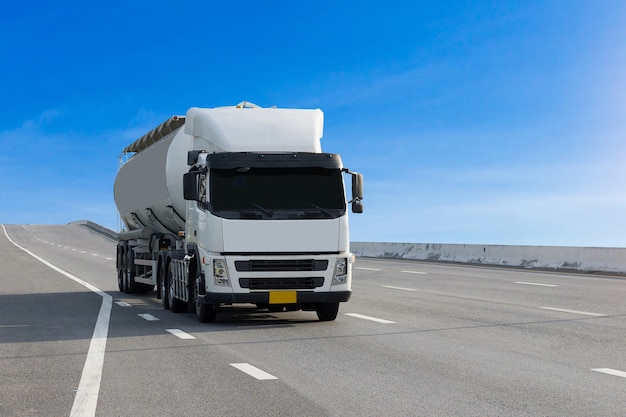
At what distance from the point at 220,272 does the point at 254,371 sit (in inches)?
179

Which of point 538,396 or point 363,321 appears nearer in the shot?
point 538,396

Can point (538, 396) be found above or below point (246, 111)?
below

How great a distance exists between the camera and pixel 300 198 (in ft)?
43.7

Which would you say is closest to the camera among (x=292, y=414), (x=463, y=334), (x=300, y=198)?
(x=292, y=414)

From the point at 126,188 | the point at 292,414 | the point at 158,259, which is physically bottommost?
the point at 292,414

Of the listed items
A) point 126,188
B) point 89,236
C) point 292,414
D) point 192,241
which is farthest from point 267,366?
point 89,236

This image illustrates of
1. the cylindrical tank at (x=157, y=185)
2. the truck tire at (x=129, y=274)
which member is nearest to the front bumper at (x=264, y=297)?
the cylindrical tank at (x=157, y=185)

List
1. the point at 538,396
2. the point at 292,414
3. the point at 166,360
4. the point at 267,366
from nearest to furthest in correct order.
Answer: the point at 292,414 → the point at 538,396 → the point at 267,366 → the point at 166,360

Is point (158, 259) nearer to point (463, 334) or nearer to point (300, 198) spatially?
point (300, 198)

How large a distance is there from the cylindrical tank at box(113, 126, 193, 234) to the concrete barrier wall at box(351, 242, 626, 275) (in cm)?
1611

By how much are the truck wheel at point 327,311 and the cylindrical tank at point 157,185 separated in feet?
11.4

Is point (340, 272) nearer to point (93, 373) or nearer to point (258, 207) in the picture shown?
point (258, 207)

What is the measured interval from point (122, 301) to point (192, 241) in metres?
5.19

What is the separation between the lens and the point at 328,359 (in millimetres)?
9555
